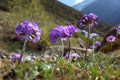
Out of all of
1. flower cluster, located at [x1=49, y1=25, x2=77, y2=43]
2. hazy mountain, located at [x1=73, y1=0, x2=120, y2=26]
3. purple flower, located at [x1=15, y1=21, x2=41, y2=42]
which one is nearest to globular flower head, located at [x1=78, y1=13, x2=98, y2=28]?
flower cluster, located at [x1=49, y1=25, x2=77, y2=43]

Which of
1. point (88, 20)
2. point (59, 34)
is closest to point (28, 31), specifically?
point (59, 34)

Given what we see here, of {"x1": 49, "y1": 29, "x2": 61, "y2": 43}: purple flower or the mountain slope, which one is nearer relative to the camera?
{"x1": 49, "y1": 29, "x2": 61, "y2": 43}: purple flower

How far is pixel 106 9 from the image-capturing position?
16425 cm

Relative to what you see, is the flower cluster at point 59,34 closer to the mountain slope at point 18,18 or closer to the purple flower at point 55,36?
the purple flower at point 55,36

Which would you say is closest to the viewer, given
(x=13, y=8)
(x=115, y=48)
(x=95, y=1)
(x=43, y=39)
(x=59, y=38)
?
(x=59, y=38)

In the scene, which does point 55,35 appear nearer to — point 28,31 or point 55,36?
point 55,36

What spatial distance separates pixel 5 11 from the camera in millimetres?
42938

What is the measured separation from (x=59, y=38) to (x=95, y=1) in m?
157

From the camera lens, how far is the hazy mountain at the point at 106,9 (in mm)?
148500

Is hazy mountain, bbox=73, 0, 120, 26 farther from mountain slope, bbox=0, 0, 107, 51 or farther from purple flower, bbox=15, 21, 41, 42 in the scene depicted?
purple flower, bbox=15, 21, 41, 42

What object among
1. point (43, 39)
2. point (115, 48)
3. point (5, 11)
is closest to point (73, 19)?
point (5, 11)

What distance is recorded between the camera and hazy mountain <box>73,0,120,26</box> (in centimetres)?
14850

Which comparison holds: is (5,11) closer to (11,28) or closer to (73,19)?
(11,28)

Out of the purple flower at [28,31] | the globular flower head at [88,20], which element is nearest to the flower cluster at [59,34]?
the globular flower head at [88,20]
